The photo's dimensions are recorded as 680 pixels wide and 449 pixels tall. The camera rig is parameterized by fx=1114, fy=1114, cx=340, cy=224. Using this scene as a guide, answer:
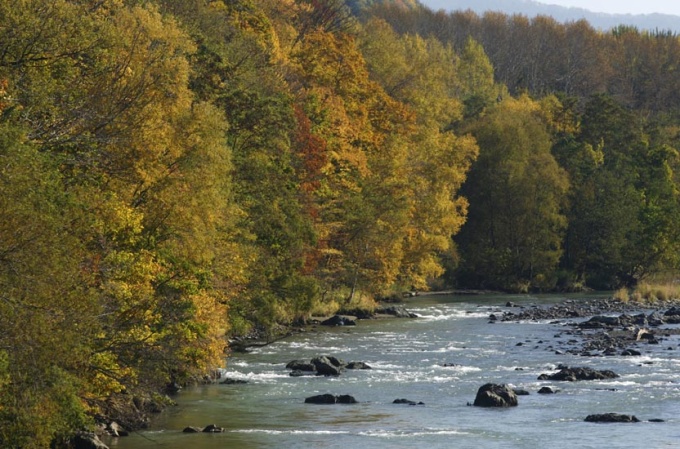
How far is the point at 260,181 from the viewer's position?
57562mm

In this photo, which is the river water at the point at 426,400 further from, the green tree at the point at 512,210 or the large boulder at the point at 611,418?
the green tree at the point at 512,210

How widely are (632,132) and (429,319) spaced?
59.2 m

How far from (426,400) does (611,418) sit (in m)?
7.24

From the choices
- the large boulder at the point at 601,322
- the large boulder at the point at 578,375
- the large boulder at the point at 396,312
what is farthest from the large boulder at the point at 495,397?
the large boulder at the point at 396,312

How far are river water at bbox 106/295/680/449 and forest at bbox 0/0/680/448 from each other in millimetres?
2006

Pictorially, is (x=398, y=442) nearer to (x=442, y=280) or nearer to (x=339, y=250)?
(x=339, y=250)

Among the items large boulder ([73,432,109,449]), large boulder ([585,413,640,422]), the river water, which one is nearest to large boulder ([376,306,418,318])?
the river water

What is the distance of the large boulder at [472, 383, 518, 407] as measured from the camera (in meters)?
39.3

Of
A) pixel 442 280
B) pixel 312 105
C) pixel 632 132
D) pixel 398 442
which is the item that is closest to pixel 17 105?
pixel 398 442

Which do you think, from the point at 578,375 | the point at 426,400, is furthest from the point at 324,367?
the point at 578,375

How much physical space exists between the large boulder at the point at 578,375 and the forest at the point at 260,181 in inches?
535

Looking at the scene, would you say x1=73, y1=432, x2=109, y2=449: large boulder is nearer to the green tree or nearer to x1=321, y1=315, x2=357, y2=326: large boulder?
x1=321, y1=315, x2=357, y2=326: large boulder

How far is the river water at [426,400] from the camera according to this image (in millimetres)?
33406

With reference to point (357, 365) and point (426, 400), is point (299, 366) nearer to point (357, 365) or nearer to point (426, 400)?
point (357, 365)
